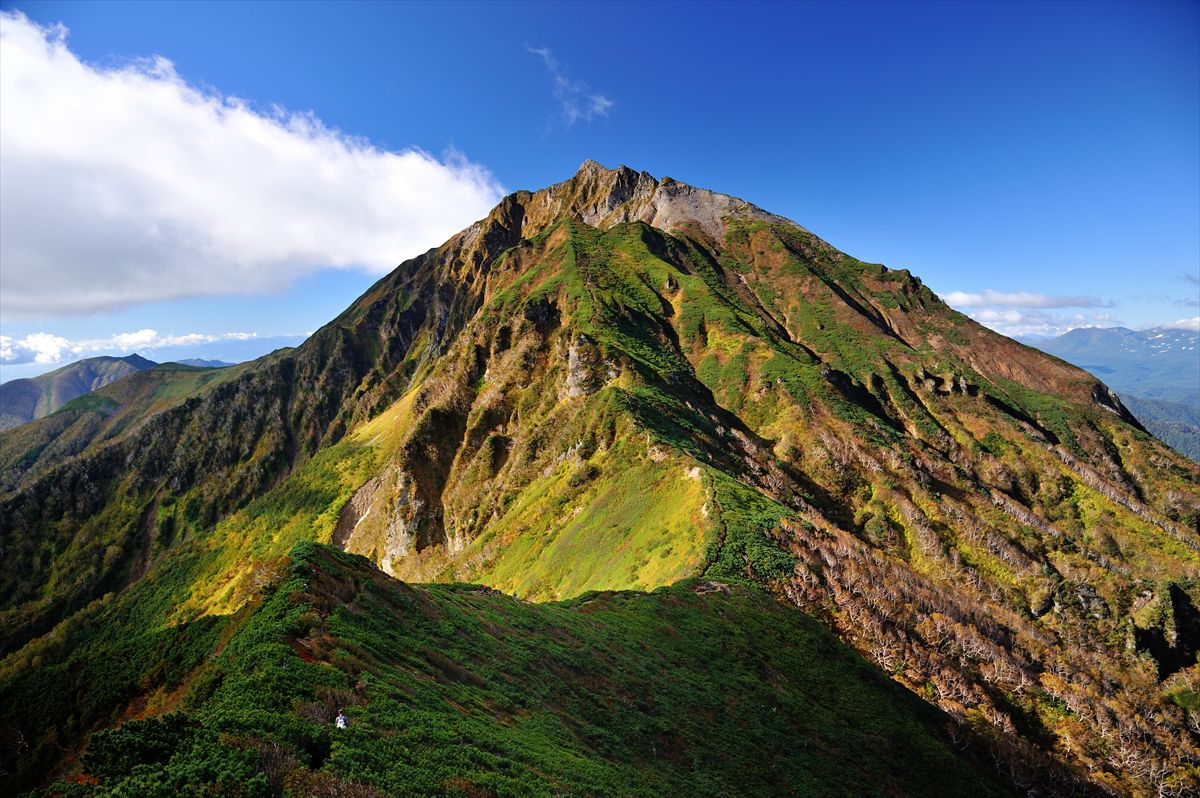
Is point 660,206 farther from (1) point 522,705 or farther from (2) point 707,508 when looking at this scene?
(1) point 522,705

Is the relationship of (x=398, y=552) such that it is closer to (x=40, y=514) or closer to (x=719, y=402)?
(x=719, y=402)

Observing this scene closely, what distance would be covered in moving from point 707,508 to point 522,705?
103 feet

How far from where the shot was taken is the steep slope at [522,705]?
1317cm

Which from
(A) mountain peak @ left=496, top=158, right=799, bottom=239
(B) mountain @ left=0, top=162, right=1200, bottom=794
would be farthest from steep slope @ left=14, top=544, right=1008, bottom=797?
(A) mountain peak @ left=496, top=158, right=799, bottom=239

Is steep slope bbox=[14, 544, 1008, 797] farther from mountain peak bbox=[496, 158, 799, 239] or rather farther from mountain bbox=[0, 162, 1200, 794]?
mountain peak bbox=[496, 158, 799, 239]

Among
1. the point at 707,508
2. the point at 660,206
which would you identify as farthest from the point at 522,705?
the point at 660,206

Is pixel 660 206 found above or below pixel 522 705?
above

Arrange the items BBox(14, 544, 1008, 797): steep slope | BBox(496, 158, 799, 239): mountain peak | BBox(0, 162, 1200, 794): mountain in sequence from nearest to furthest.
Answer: BBox(14, 544, 1008, 797): steep slope < BBox(0, 162, 1200, 794): mountain < BBox(496, 158, 799, 239): mountain peak

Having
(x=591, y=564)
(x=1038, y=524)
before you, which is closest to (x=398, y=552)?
(x=591, y=564)

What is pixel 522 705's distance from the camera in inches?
907

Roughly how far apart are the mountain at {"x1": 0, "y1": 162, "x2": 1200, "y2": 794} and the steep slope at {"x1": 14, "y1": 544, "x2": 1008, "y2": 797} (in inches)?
14.9

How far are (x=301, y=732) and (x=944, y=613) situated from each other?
54.5m

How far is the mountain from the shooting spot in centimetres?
3750

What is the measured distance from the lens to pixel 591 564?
5497cm
